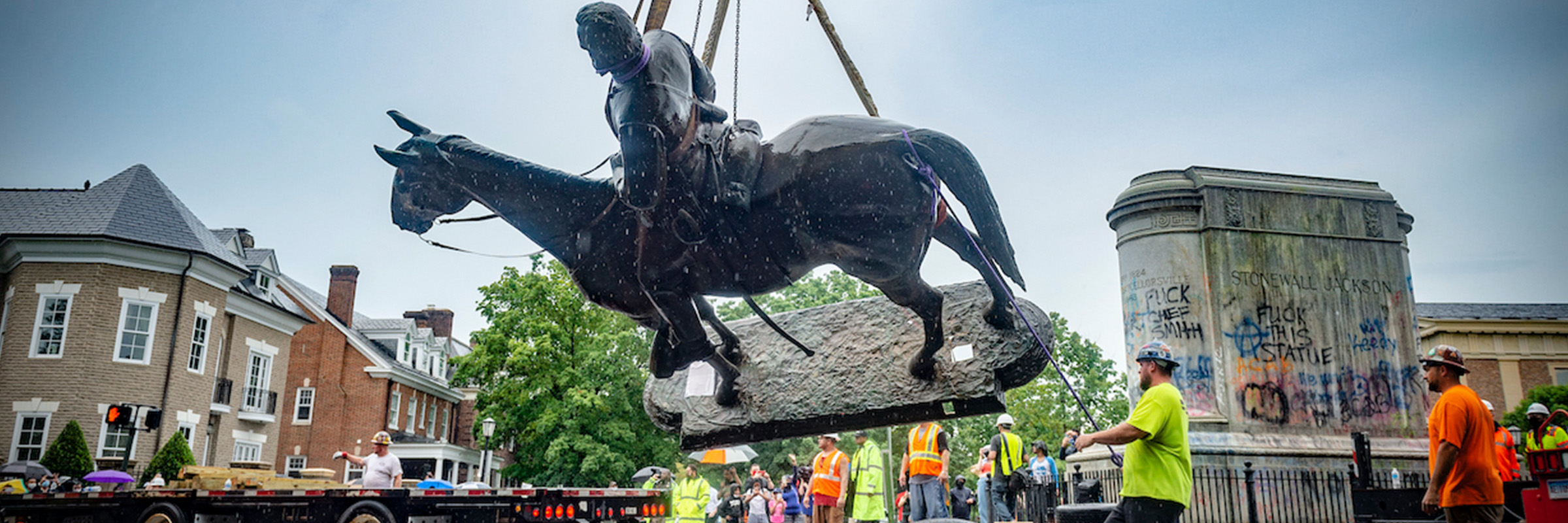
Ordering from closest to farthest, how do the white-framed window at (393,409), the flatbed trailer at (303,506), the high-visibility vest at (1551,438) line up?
the high-visibility vest at (1551,438) → the flatbed trailer at (303,506) → the white-framed window at (393,409)

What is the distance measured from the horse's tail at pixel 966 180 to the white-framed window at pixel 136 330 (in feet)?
87.5

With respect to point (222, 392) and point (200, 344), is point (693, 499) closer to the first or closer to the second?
point (200, 344)

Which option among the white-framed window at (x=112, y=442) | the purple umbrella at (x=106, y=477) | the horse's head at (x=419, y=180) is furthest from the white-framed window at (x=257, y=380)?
the horse's head at (x=419, y=180)

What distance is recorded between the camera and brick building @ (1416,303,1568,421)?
122 feet

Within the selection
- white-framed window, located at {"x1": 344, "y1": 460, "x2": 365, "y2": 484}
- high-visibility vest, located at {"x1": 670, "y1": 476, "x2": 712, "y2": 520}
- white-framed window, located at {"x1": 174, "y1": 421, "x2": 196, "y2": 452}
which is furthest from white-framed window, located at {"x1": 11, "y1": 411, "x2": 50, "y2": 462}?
high-visibility vest, located at {"x1": 670, "y1": 476, "x2": 712, "y2": 520}

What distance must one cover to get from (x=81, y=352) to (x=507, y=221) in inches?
984

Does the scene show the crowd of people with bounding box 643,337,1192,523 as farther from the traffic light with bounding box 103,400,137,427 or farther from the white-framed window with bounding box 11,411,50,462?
the white-framed window with bounding box 11,411,50,462

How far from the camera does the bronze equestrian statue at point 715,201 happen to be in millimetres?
4508

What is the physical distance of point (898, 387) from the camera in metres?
6.57

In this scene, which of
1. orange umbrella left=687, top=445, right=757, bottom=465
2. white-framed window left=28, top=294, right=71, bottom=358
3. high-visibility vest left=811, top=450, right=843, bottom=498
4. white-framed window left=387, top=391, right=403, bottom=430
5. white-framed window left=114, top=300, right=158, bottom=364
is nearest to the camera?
high-visibility vest left=811, top=450, right=843, bottom=498

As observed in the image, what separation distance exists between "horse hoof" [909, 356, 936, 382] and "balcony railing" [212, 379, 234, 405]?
27746mm

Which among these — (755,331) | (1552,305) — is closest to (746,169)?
(755,331)

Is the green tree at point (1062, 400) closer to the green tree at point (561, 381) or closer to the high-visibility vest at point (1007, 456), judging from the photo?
the green tree at point (561, 381)

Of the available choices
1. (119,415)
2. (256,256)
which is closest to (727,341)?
(119,415)
